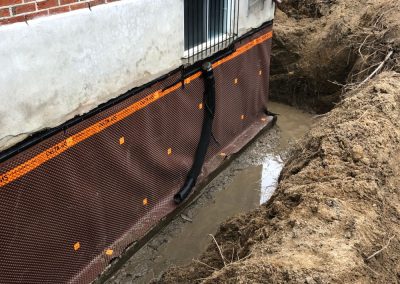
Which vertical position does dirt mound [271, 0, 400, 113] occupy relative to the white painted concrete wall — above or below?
below

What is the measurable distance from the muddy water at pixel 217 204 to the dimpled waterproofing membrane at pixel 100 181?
0.28 metres

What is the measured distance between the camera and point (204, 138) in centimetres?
649

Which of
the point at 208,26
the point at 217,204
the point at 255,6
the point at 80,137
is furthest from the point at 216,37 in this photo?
the point at 80,137

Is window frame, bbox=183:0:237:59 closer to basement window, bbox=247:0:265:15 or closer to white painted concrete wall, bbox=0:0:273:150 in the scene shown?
basement window, bbox=247:0:265:15

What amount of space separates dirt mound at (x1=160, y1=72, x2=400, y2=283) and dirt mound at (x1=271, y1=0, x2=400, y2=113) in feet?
10.3

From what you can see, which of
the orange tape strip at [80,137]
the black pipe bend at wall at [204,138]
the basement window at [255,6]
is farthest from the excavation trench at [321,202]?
the basement window at [255,6]

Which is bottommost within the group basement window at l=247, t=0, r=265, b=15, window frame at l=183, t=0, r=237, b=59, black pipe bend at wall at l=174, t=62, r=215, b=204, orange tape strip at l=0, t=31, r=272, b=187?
black pipe bend at wall at l=174, t=62, r=215, b=204

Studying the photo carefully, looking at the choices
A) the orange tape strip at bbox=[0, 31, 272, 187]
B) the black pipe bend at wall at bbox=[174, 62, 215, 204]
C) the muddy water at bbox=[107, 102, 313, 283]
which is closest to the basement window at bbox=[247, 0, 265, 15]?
the black pipe bend at wall at bbox=[174, 62, 215, 204]

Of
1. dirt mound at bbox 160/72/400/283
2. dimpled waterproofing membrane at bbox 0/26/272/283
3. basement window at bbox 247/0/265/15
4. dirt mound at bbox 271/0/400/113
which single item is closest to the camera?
dirt mound at bbox 160/72/400/283

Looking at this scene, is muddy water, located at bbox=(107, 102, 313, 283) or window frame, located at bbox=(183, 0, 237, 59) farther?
window frame, located at bbox=(183, 0, 237, 59)

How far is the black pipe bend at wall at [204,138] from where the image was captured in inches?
241

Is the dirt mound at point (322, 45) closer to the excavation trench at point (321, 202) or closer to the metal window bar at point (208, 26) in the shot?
the excavation trench at point (321, 202)

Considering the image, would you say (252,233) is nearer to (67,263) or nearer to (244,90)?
(67,263)

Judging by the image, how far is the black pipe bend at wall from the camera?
20.1ft
